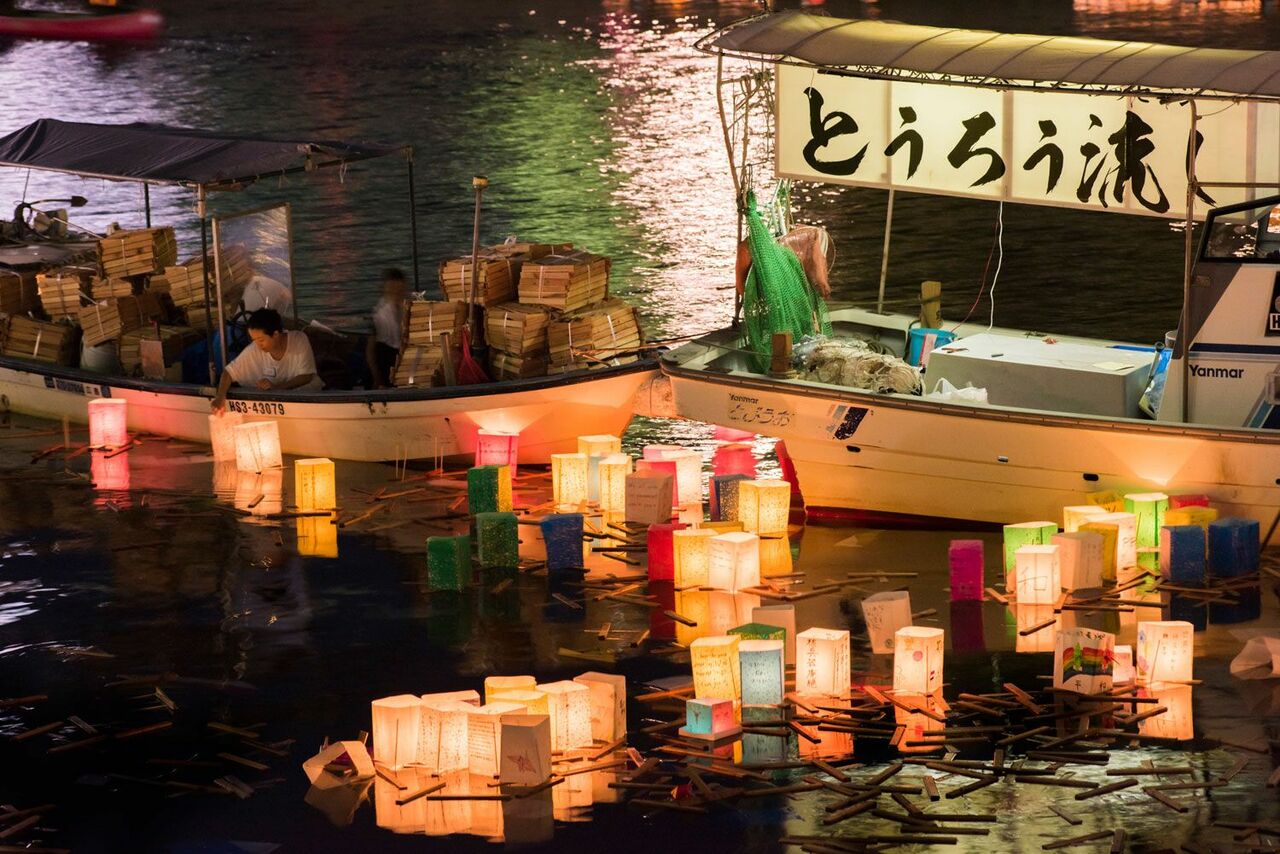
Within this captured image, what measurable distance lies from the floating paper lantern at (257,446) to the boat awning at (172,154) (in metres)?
1.89

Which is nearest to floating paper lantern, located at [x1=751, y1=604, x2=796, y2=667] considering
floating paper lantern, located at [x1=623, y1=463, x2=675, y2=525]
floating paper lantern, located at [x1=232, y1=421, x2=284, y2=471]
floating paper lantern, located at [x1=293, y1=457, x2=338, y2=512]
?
floating paper lantern, located at [x1=623, y1=463, x2=675, y2=525]

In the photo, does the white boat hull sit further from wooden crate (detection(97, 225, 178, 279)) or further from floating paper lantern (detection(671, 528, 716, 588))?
floating paper lantern (detection(671, 528, 716, 588))

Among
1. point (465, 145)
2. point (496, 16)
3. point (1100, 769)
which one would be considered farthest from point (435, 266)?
point (496, 16)

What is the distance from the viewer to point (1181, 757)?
955cm

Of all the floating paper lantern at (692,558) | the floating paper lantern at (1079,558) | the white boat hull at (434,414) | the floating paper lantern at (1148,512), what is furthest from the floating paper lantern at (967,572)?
the white boat hull at (434,414)

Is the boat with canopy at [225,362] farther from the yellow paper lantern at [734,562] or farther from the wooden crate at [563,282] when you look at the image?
the yellow paper lantern at [734,562]

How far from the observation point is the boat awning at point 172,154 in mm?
15688

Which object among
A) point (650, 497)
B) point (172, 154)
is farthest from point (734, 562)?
point (172, 154)

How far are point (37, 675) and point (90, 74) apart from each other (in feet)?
132

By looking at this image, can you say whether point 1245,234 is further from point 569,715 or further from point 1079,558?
point 569,715

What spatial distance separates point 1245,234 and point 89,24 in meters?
48.3

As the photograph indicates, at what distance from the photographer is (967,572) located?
39.7 feet

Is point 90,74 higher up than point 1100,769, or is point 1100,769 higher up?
point 90,74

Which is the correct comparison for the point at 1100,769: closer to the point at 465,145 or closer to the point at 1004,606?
the point at 1004,606
